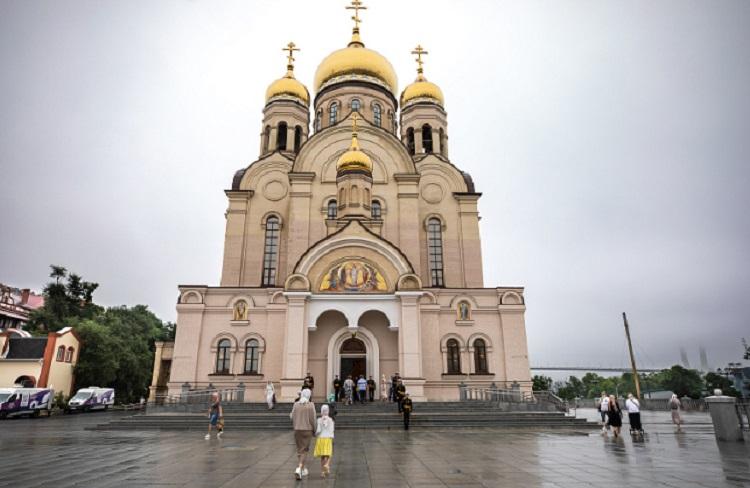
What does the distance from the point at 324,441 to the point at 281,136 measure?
2877 cm

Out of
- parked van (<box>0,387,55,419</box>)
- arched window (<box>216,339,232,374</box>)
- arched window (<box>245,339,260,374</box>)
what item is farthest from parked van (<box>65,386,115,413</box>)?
arched window (<box>245,339,260,374</box>)

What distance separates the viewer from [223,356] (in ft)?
77.7

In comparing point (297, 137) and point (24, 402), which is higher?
point (297, 137)

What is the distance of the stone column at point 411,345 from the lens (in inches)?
840

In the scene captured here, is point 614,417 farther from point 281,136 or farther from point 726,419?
point 281,136

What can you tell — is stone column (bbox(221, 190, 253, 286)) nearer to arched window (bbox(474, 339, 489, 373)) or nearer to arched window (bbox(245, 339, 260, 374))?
arched window (bbox(245, 339, 260, 374))

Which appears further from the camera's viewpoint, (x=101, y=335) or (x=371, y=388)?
(x=101, y=335)

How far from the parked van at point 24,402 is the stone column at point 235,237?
1175 cm

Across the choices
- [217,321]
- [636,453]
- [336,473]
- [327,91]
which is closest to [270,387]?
[217,321]

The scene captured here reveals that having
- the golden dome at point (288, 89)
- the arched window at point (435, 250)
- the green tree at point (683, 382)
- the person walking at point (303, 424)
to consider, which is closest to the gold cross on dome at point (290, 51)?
the golden dome at point (288, 89)

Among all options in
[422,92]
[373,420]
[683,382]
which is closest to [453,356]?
[373,420]

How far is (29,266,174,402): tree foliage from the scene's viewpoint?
34.8m

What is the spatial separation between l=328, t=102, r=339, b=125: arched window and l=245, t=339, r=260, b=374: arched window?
16124 millimetres

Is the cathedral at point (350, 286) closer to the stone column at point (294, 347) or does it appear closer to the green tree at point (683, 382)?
the stone column at point (294, 347)
